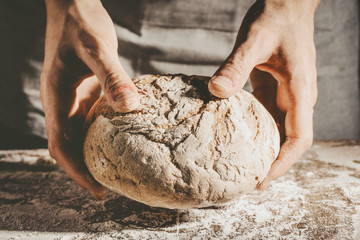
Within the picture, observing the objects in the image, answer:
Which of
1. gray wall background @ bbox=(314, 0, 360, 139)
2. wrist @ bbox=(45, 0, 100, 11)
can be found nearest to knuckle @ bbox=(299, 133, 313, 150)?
wrist @ bbox=(45, 0, 100, 11)

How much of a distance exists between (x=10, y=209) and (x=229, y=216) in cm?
98

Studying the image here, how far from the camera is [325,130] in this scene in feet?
9.14

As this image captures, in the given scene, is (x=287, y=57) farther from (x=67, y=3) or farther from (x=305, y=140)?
(x=67, y=3)

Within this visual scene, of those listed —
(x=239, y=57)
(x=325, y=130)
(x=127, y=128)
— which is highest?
(x=239, y=57)

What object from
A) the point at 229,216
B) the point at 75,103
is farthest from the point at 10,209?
the point at 229,216

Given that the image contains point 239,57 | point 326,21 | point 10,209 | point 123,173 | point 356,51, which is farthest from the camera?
point 356,51

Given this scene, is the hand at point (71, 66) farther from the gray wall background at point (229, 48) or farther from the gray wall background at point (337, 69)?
the gray wall background at point (337, 69)

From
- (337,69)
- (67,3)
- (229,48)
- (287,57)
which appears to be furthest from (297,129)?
(337,69)

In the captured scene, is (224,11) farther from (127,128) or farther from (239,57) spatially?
(127,128)

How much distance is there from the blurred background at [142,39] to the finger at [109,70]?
955 millimetres

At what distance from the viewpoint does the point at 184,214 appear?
1.28 m

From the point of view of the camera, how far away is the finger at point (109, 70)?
1.11m

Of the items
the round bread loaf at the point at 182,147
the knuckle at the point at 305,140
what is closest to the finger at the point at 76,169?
the round bread loaf at the point at 182,147

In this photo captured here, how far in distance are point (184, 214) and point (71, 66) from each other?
89 centimetres
